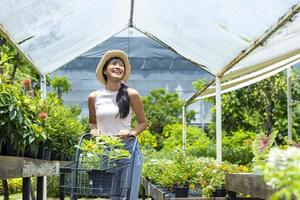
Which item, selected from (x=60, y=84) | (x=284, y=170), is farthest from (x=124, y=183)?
(x=60, y=84)

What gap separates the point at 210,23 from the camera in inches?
219

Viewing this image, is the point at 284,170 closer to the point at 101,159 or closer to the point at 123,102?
the point at 101,159

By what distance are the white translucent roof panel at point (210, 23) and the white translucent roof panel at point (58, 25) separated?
44 centimetres

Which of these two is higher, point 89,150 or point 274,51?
point 274,51

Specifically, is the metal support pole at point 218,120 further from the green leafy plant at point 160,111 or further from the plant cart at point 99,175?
the green leafy plant at point 160,111

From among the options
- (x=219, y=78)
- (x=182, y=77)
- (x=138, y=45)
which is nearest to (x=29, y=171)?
(x=219, y=78)

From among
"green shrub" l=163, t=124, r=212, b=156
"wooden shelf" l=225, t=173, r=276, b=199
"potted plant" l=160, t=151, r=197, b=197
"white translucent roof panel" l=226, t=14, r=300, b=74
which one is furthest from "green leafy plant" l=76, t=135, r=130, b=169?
"green shrub" l=163, t=124, r=212, b=156

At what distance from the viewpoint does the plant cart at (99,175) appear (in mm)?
2963

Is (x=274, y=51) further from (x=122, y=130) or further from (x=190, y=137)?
(x=190, y=137)

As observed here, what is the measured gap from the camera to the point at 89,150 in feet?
9.97

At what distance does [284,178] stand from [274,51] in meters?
4.93

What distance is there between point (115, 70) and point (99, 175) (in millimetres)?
839

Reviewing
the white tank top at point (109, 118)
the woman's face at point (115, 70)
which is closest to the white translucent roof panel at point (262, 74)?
the woman's face at point (115, 70)

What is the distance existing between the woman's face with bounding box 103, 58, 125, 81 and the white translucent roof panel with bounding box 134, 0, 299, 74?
1.13 m
